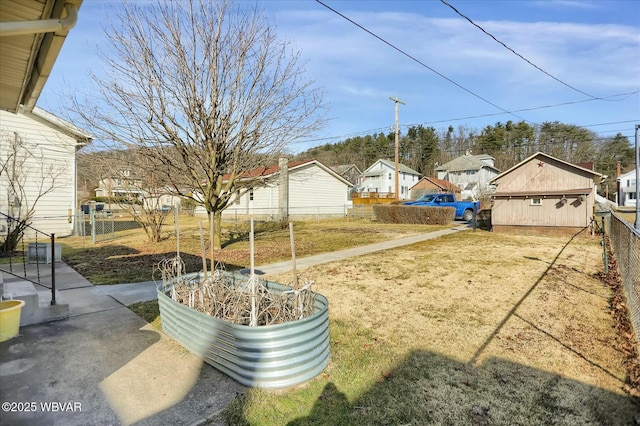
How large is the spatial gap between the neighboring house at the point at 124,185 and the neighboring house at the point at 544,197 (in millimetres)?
15140

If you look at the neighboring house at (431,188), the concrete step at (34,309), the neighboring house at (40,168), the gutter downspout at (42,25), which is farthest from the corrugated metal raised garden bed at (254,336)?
the neighboring house at (431,188)

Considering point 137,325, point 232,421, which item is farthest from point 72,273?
point 232,421

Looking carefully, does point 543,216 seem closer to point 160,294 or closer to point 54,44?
point 160,294

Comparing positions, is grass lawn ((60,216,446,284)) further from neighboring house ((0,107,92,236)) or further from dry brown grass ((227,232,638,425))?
dry brown grass ((227,232,638,425))

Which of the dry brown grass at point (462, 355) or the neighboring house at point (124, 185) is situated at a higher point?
the neighboring house at point (124, 185)

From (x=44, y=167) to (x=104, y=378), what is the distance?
1462 centimetres

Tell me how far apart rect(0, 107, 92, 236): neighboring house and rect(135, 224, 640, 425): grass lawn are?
38.6ft

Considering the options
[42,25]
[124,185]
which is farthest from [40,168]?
[42,25]

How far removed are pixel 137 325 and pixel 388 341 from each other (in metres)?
3.33

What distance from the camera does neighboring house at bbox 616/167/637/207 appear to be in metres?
45.2

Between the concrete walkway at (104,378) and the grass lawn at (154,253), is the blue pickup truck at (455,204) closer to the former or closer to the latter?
the grass lawn at (154,253)

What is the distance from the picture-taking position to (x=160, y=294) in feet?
14.2

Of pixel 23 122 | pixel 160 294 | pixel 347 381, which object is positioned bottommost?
pixel 347 381

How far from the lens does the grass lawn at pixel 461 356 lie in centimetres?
277
